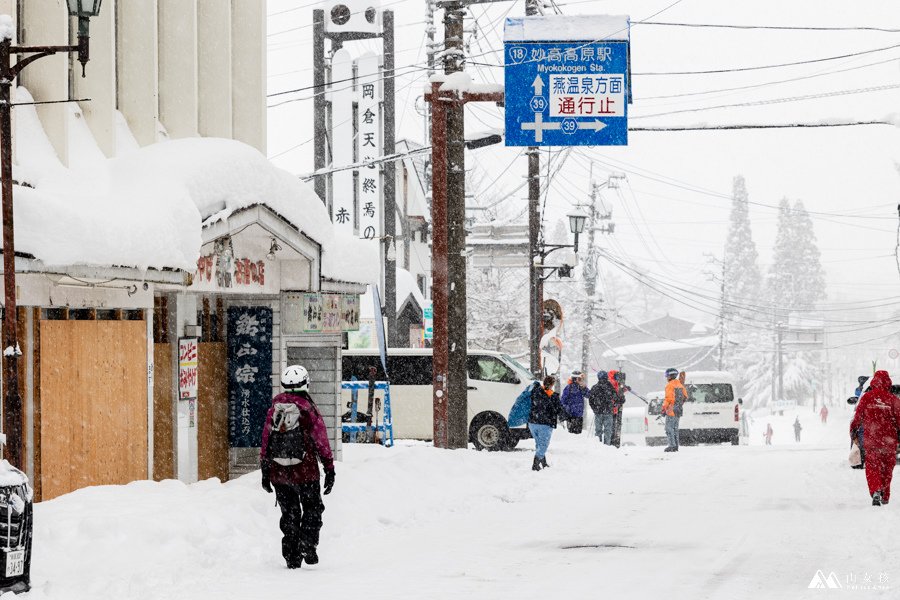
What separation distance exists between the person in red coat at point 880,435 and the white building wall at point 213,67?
948 centimetres

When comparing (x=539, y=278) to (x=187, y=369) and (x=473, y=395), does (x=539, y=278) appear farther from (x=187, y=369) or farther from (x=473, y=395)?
(x=187, y=369)

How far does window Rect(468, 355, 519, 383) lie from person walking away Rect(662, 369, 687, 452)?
11.3 ft

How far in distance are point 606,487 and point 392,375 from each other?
8.22 metres

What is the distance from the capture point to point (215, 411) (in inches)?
667

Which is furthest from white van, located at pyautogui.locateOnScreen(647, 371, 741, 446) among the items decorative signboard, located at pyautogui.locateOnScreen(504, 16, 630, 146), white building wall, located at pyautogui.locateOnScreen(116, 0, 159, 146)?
white building wall, located at pyautogui.locateOnScreen(116, 0, 159, 146)

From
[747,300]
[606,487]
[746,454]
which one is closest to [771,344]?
[747,300]

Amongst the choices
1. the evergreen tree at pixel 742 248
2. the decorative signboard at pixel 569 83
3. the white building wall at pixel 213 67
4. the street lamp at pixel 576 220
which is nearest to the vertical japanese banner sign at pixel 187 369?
the white building wall at pixel 213 67

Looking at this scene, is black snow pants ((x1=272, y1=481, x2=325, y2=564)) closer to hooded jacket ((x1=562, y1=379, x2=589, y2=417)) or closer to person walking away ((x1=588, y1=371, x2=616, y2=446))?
hooded jacket ((x1=562, y1=379, x2=589, y2=417))

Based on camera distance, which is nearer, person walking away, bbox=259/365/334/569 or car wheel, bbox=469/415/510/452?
person walking away, bbox=259/365/334/569

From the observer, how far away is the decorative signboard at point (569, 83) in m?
18.5

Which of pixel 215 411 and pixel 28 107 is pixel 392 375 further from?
pixel 28 107

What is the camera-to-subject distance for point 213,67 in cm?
1725

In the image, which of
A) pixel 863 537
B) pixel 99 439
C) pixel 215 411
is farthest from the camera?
pixel 215 411

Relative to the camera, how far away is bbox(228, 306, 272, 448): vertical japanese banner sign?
17.2 m
